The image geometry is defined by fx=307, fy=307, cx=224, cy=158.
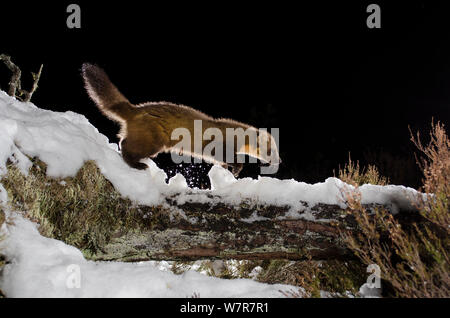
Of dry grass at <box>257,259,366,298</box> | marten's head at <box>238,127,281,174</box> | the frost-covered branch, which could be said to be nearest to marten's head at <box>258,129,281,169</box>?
marten's head at <box>238,127,281,174</box>

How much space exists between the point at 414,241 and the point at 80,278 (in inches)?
102

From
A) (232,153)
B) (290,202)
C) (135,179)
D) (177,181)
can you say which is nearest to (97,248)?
(135,179)

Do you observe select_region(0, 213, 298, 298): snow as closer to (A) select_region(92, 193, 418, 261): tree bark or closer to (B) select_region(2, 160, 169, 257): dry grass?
(B) select_region(2, 160, 169, 257): dry grass

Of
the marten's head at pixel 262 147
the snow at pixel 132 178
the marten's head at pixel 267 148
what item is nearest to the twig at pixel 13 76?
the snow at pixel 132 178

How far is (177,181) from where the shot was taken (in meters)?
3.22

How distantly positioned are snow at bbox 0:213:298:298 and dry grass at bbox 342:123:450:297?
2.43ft

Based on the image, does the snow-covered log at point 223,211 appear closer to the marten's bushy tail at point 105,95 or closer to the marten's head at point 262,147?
the marten's bushy tail at point 105,95

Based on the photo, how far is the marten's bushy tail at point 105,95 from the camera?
3.61m

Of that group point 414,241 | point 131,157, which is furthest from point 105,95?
point 414,241

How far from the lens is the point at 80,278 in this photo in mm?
2037

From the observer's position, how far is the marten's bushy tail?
3.61m

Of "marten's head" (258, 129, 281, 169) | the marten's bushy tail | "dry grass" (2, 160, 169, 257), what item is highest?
the marten's bushy tail

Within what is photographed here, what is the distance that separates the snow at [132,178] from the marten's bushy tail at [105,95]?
481 millimetres

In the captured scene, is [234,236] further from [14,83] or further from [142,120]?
[14,83]
